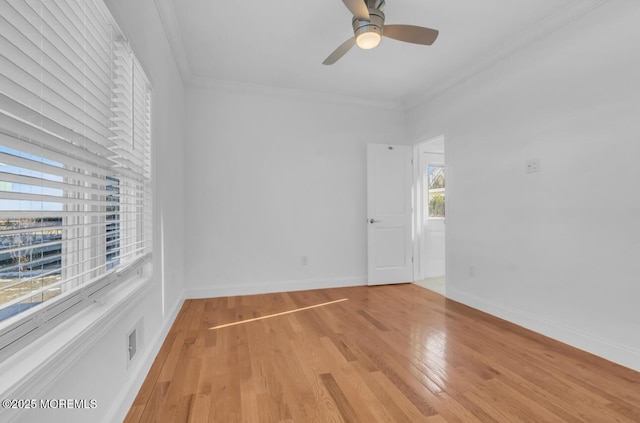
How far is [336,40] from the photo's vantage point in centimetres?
283

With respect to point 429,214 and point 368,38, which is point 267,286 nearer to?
point 429,214

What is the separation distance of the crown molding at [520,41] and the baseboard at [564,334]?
2.48 metres

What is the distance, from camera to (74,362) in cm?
104

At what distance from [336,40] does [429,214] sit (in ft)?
9.99

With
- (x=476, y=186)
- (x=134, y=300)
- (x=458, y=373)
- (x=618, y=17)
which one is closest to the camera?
(x=134, y=300)

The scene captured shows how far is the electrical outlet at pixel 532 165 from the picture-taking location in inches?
106

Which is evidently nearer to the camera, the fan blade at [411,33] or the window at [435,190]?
the fan blade at [411,33]

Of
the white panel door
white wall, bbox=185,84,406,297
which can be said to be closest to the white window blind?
white wall, bbox=185,84,406,297

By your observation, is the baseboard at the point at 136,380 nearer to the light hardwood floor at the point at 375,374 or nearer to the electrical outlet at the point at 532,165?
the light hardwood floor at the point at 375,374

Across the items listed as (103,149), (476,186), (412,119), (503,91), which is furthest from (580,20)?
(103,149)

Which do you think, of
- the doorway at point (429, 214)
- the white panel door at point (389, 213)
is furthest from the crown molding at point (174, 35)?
the doorway at point (429, 214)

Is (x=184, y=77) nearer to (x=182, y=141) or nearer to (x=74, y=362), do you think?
(x=182, y=141)

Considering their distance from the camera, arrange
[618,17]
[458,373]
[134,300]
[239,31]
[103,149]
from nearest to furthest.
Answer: [103,149] → [134,300] → [458,373] → [618,17] → [239,31]

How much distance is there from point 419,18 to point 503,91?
1.20m
